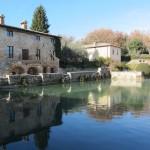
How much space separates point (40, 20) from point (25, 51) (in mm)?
18078

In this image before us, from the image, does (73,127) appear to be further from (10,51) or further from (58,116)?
(10,51)

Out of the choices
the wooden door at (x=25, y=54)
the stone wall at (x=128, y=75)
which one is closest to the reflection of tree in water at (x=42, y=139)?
the wooden door at (x=25, y=54)

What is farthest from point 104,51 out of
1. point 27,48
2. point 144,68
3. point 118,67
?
point 27,48

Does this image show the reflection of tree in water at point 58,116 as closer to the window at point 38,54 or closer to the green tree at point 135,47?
the window at point 38,54

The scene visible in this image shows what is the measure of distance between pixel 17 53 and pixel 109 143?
3362 cm

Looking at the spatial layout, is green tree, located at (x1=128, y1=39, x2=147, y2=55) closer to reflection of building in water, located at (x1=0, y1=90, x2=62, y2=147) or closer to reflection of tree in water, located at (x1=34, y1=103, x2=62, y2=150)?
reflection of building in water, located at (x1=0, y1=90, x2=62, y2=147)

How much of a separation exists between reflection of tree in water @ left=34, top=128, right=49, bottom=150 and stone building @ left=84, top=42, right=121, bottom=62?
52.8 m

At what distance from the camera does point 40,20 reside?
60.4 metres

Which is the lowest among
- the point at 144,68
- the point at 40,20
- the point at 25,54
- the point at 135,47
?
the point at 144,68

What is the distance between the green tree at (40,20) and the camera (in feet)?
197

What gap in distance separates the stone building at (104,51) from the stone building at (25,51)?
17404 mm

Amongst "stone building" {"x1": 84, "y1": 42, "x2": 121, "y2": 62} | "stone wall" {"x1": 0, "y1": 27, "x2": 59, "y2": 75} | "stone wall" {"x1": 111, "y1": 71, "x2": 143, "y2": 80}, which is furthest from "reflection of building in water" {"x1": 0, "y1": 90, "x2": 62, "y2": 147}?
"stone building" {"x1": 84, "y1": 42, "x2": 121, "y2": 62}

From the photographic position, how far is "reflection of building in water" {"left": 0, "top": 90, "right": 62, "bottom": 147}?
11695 mm

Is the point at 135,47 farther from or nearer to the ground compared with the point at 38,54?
farther from the ground
